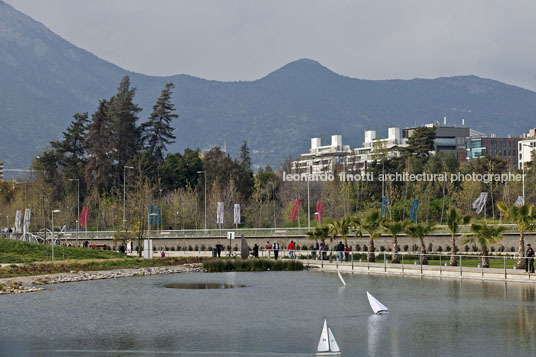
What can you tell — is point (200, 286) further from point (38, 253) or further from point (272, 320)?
point (38, 253)

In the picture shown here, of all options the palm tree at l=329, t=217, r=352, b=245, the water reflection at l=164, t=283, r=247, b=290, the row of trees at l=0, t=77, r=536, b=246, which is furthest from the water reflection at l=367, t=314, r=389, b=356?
the row of trees at l=0, t=77, r=536, b=246

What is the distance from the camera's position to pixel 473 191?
314 ft

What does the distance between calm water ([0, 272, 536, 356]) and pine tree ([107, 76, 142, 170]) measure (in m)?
84.4

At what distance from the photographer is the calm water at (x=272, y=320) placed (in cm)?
2206

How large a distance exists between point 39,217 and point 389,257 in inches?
2550

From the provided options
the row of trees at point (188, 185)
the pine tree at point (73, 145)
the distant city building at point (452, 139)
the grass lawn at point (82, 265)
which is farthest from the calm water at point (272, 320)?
the distant city building at point (452, 139)

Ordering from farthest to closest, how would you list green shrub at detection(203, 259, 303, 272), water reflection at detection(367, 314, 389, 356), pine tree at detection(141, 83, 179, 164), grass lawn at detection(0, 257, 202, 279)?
pine tree at detection(141, 83, 179, 164)
green shrub at detection(203, 259, 303, 272)
grass lawn at detection(0, 257, 202, 279)
water reflection at detection(367, 314, 389, 356)

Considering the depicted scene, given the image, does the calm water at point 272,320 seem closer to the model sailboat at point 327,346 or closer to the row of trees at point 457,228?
the model sailboat at point 327,346

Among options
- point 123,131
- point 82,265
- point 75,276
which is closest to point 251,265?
point 82,265

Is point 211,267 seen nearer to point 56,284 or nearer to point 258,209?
point 56,284

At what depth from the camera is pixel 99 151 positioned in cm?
12450

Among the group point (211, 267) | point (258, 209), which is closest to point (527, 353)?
point (211, 267)

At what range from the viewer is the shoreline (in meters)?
39.7

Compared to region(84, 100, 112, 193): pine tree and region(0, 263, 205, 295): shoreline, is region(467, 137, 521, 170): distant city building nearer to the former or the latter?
region(84, 100, 112, 193): pine tree
